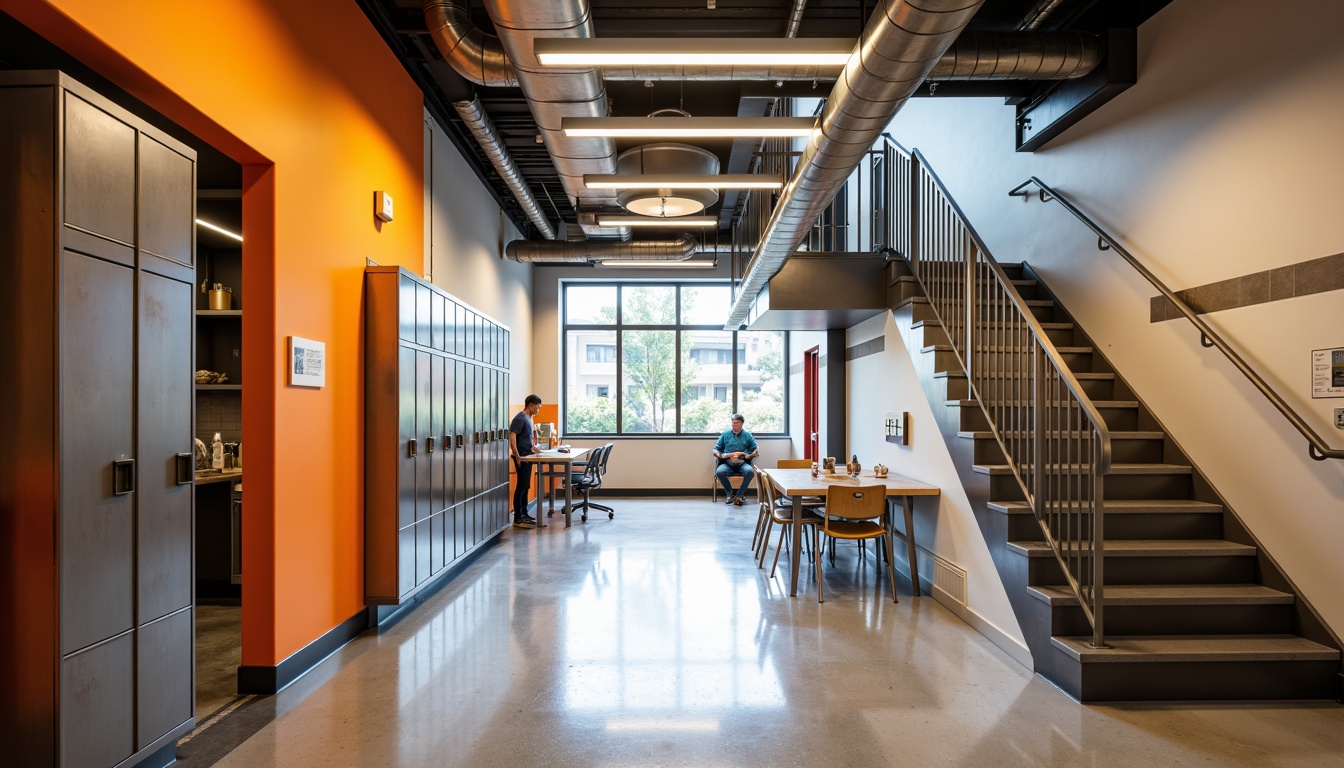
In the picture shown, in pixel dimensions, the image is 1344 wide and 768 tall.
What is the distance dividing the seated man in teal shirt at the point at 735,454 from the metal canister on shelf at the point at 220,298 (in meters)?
7.21

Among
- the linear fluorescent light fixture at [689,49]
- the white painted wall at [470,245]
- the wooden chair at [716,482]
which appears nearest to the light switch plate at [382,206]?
the white painted wall at [470,245]

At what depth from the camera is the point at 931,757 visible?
280 cm

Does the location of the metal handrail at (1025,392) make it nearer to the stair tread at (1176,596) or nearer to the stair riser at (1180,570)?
the stair tread at (1176,596)

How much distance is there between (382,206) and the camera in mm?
4926

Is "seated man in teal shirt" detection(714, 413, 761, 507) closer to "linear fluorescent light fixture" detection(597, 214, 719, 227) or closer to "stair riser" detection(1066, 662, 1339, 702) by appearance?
"linear fluorescent light fixture" detection(597, 214, 719, 227)

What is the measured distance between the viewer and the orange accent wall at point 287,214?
2729mm

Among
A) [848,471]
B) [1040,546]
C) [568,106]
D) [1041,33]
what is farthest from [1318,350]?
[568,106]

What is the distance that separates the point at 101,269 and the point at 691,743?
2.87 m

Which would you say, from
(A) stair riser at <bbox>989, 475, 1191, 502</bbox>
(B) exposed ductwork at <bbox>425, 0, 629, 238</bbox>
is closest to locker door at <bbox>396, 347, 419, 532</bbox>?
(B) exposed ductwork at <bbox>425, 0, 629, 238</bbox>

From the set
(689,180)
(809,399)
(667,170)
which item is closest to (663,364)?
(809,399)

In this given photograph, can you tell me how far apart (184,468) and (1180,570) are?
4938mm

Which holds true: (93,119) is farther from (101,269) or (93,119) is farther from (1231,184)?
(1231,184)

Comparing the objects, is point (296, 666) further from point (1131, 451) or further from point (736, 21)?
point (1131, 451)

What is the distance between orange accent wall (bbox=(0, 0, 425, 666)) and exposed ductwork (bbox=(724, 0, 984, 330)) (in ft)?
9.45
